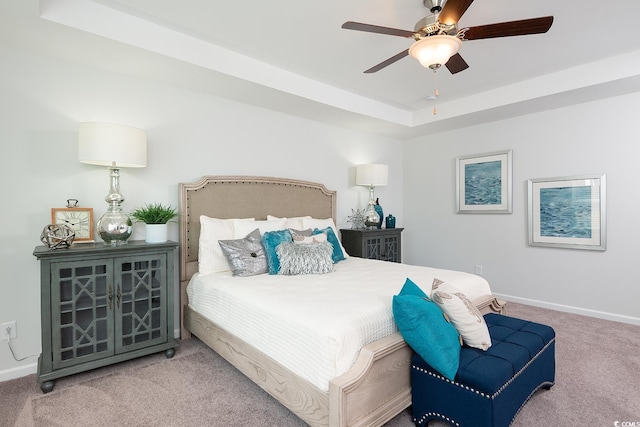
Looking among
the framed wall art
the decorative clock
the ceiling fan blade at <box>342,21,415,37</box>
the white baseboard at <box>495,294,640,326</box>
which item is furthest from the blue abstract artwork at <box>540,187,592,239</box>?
the decorative clock

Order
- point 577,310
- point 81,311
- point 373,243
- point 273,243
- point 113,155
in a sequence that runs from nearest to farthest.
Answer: point 81,311 → point 113,155 → point 273,243 → point 577,310 → point 373,243

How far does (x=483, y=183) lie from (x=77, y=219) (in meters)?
4.57

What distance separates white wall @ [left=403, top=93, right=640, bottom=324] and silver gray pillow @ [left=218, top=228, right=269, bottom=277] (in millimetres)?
3185

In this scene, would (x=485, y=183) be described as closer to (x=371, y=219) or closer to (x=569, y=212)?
(x=569, y=212)

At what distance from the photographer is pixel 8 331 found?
2387 millimetres

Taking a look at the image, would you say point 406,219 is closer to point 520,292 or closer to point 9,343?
point 520,292

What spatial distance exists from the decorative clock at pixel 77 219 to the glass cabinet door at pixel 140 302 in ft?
1.44

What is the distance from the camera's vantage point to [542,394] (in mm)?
2125

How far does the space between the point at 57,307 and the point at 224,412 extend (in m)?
1.32

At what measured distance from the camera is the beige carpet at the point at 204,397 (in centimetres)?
188

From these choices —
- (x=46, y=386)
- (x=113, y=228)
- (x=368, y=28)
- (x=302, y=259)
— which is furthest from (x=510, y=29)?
(x=46, y=386)

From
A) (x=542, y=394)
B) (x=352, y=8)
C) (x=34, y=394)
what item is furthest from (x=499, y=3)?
(x=34, y=394)

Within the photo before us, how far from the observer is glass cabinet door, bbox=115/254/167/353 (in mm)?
2459

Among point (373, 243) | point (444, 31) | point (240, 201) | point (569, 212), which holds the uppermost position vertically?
point (444, 31)
